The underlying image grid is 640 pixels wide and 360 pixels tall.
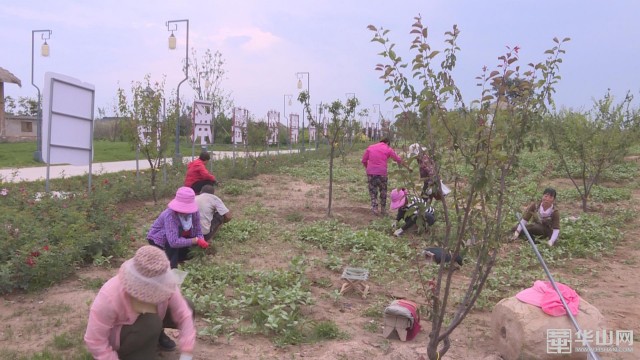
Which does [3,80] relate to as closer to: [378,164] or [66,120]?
[66,120]

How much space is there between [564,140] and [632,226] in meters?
2.65

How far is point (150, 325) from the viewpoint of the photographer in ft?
8.94

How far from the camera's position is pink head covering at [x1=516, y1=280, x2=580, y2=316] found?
3424 mm

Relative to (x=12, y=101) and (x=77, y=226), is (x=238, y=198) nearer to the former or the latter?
(x=77, y=226)

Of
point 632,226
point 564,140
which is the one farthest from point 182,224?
point 564,140

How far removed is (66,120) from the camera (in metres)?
6.35

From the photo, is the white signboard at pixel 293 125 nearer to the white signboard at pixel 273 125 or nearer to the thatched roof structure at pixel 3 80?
the white signboard at pixel 273 125

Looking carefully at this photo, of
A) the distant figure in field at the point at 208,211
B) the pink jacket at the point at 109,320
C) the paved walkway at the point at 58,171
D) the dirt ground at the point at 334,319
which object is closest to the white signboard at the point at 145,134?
the paved walkway at the point at 58,171

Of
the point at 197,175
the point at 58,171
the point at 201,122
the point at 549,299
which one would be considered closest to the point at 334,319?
the point at 549,299

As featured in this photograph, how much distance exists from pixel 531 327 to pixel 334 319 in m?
1.50

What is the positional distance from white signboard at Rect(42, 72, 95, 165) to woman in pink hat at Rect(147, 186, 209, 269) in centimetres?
220

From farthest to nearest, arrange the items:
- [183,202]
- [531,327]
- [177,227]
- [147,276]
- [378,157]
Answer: [378,157], [177,227], [183,202], [531,327], [147,276]

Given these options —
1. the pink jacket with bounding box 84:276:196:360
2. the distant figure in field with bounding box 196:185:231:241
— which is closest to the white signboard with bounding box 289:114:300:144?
the distant figure in field with bounding box 196:185:231:241

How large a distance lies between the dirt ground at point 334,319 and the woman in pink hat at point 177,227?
0.63 m
